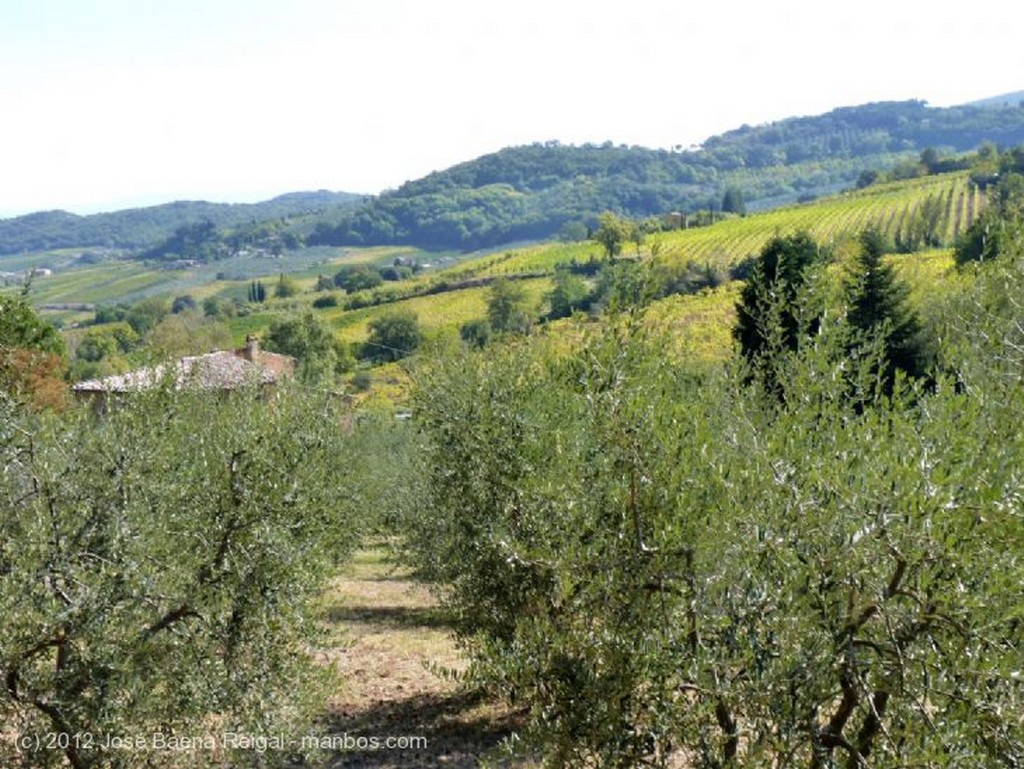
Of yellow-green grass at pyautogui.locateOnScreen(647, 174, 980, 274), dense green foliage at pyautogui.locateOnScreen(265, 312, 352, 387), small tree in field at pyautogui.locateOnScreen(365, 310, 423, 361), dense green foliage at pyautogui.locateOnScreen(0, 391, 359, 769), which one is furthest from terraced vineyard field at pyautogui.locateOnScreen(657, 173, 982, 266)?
dense green foliage at pyautogui.locateOnScreen(0, 391, 359, 769)

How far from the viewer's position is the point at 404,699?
16.9 meters

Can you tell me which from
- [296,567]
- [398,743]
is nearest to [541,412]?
[296,567]

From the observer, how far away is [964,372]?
23.4 ft

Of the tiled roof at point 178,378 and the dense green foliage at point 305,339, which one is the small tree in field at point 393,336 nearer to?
the dense green foliage at point 305,339

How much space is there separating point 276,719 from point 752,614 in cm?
570

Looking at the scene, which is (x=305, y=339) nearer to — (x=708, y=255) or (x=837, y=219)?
(x=708, y=255)

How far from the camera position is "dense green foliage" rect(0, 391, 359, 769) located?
830 cm

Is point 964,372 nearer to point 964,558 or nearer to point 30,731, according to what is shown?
point 964,558

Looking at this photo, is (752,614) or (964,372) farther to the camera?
(964,372)

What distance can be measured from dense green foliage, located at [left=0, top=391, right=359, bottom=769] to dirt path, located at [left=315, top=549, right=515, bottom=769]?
6.75ft

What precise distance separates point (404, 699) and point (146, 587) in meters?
9.50

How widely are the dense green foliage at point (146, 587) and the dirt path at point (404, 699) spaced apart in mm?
2058

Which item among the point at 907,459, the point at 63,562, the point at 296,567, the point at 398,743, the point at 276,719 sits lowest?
the point at 398,743

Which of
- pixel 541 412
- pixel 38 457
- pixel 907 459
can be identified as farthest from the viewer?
pixel 541 412
